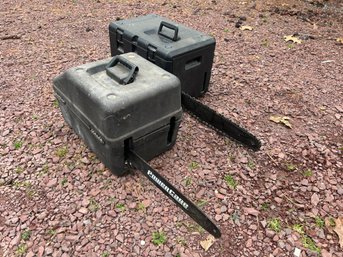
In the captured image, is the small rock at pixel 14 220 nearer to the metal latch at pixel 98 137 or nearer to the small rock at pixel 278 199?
the metal latch at pixel 98 137

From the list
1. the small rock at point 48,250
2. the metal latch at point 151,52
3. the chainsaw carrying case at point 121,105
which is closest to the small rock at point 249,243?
the chainsaw carrying case at point 121,105

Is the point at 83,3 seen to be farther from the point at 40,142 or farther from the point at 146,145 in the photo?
the point at 146,145

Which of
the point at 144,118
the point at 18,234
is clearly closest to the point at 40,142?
the point at 18,234

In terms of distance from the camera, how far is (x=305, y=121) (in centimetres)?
336

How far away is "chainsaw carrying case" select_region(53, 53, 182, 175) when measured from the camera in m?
2.18

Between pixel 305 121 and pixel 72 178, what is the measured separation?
2.46 m

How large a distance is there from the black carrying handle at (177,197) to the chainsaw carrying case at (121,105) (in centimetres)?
11

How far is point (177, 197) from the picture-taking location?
2104mm

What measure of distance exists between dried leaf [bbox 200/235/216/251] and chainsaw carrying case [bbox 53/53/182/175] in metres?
0.85

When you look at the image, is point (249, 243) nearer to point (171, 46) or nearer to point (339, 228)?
point (339, 228)

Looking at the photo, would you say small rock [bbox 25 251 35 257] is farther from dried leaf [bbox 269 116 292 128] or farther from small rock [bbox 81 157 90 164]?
dried leaf [bbox 269 116 292 128]

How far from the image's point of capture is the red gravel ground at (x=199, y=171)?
220 cm

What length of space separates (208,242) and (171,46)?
173 cm

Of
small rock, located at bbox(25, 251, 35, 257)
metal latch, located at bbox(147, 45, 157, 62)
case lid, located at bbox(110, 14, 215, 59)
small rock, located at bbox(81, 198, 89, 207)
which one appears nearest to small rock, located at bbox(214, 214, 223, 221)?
small rock, located at bbox(81, 198, 89, 207)
